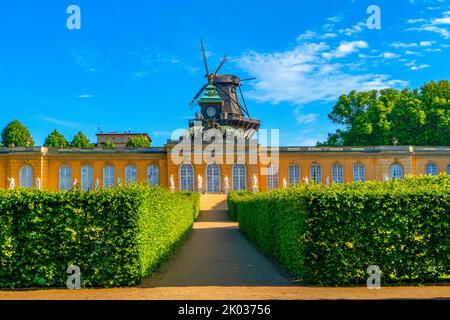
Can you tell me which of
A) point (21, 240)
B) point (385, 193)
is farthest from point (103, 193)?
point (385, 193)

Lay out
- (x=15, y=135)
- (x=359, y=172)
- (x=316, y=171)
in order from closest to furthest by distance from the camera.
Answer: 1. (x=316, y=171)
2. (x=359, y=172)
3. (x=15, y=135)

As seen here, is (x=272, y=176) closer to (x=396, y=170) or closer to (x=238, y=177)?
(x=238, y=177)

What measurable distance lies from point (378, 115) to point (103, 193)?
48.2m

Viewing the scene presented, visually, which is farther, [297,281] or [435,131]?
[435,131]

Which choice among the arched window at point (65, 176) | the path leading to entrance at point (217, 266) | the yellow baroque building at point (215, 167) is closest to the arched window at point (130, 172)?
the yellow baroque building at point (215, 167)

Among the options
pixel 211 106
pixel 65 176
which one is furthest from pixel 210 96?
pixel 65 176

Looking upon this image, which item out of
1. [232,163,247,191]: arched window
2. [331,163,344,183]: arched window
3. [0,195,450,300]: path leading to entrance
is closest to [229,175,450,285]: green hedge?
[0,195,450,300]: path leading to entrance

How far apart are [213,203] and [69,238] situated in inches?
1243

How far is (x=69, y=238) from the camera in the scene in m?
9.81

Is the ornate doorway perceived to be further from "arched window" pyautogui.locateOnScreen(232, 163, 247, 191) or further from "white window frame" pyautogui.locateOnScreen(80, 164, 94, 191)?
"white window frame" pyautogui.locateOnScreen(80, 164, 94, 191)

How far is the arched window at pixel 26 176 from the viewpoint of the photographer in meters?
49.6

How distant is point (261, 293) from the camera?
9070 mm

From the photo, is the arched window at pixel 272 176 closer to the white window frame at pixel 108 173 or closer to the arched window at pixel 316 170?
the arched window at pixel 316 170
